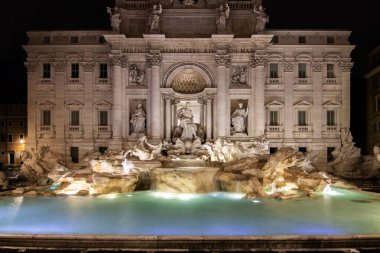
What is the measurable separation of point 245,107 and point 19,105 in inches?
1348

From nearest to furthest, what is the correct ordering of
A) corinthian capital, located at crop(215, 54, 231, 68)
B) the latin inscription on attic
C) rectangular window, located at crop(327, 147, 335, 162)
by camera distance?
1. corinthian capital, located at crop(215, 54, 231, 68)
2. the latin inscription on attic
3. rectangular window, located at crop(327, 147, 335, 162)

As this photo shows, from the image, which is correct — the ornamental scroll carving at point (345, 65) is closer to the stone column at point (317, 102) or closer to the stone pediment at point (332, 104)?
the stone column at point (317, 102)

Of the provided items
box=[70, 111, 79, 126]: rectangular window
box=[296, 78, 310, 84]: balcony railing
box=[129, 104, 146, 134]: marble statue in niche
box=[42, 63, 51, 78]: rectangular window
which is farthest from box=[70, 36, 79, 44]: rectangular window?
box=[296, 78, 310, 84]: balcony railing

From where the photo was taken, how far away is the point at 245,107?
91.8ft

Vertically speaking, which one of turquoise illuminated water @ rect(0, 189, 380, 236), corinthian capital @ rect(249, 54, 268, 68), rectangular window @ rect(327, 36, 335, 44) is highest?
rectangular window @ rect(327, 36, 335, 44)

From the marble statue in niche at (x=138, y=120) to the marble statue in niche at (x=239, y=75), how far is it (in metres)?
8.22

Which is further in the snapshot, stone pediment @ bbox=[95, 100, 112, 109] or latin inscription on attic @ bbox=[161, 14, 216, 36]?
stone pediment @ bbox=[95, 100, 112, 109]

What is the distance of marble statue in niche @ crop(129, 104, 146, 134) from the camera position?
2752 cm

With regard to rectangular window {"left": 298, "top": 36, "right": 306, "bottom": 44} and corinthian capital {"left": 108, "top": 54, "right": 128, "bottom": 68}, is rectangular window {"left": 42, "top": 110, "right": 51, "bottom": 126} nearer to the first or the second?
corinthian capital {"left": 108, "top": 54, "right": 128, "bottom": 68}

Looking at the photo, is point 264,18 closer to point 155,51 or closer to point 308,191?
point 155,51

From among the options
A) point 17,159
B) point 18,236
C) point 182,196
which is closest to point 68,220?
point 18,236

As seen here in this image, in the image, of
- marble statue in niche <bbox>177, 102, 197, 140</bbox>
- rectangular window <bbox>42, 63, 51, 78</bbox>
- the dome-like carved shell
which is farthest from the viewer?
rectangular window <bbox>42, 63, 51, 78</bbox>

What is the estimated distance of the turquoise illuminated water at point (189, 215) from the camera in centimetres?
981

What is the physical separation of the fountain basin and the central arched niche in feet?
37.3
